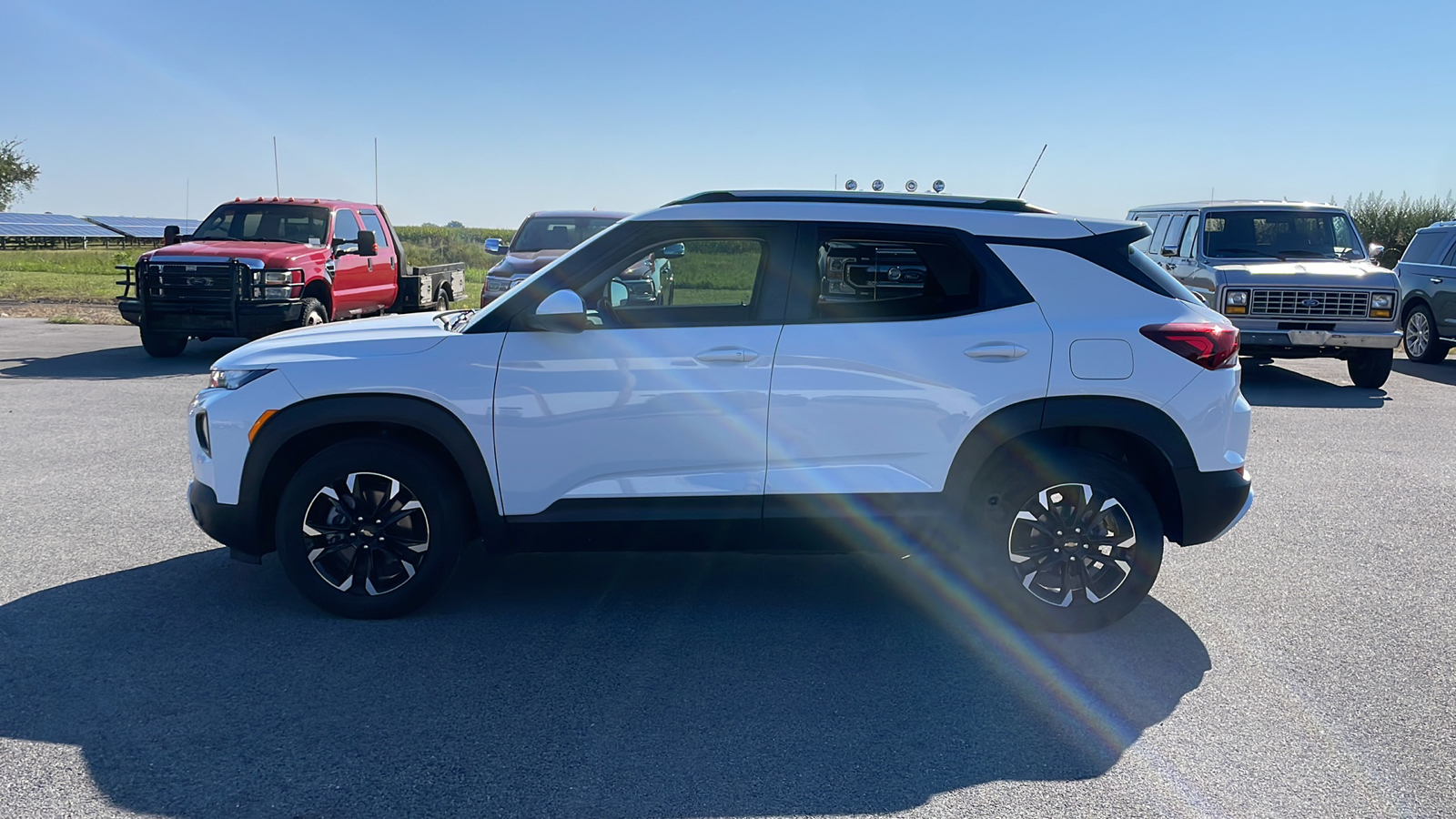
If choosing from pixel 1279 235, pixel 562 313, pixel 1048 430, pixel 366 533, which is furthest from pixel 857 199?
pixel 1279 235

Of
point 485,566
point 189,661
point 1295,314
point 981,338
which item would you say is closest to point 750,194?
point 981,338

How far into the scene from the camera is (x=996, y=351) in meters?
4.89

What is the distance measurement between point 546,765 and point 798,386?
1897 millimetres

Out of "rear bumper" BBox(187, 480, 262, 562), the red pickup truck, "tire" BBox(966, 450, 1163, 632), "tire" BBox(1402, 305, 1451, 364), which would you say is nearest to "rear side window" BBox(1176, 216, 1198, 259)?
"tire" BBox(1402, 305, 1451, 364)

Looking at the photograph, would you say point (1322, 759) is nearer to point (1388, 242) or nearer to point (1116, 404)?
point (1116, 404)

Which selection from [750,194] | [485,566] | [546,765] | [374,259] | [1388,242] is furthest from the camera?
[1388,242]

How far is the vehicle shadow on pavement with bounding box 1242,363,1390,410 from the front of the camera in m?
12.0

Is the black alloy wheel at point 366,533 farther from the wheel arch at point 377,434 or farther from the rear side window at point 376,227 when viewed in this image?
the rear side window at point 376,227

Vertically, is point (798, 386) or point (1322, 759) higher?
point (798, 386)

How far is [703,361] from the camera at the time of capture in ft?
15.9

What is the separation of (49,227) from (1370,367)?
2649 inches

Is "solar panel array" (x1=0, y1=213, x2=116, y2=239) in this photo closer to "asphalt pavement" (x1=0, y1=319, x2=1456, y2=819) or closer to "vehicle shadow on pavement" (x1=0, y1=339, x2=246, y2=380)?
"vehicle shadow on pavement" (x1=0, y1=339, x2=246, y2=380)

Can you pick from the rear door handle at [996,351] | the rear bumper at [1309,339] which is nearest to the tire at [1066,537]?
the rear door handle at [996,351]

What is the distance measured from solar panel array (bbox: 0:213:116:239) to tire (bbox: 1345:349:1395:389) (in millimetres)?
59309
